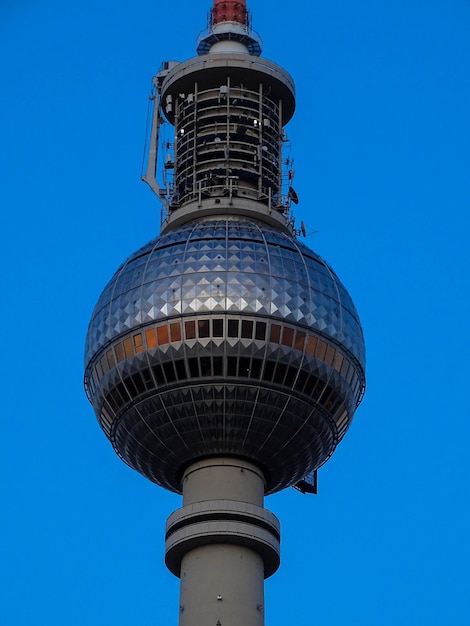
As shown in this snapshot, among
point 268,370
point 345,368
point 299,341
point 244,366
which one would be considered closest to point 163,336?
point 244,366

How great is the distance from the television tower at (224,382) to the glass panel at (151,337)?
7 cm

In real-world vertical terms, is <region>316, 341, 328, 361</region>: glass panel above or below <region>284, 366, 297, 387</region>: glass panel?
above

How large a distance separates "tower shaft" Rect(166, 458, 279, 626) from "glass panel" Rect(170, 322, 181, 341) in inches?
258

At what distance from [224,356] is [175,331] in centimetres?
265

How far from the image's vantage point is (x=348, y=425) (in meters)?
74.6

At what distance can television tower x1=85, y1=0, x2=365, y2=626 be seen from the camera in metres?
68.3

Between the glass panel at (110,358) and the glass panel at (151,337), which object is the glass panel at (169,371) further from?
the glass panel at (110,358)

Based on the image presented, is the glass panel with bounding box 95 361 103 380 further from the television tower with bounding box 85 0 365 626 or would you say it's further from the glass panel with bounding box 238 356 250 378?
the glass panel with bounding box 238 356 250 378

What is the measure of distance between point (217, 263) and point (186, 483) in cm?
1088

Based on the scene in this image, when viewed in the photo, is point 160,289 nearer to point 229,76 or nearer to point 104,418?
point 104,418

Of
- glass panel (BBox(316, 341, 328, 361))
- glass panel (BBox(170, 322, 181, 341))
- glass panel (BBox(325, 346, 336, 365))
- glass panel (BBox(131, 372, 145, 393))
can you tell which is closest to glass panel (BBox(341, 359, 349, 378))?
glass panel (BBox(325, 346, 336, 365))

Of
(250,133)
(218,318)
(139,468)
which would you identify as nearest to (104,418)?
(139,468)

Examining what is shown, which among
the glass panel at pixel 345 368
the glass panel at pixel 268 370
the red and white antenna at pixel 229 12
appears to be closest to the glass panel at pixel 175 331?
the glass panel at pixel 268 370

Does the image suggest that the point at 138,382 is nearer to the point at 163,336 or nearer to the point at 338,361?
the point at 163,336
